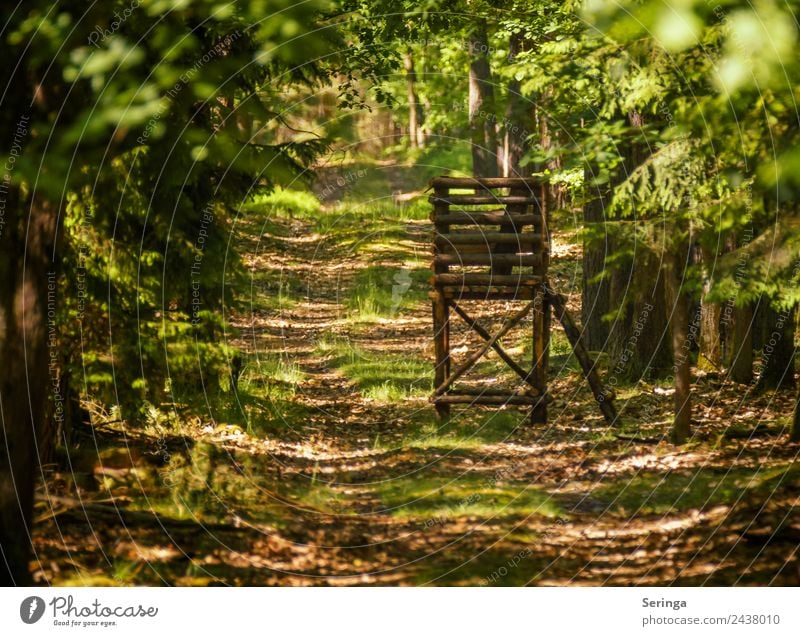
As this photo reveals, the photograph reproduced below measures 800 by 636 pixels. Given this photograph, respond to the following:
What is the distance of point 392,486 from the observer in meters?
7.41

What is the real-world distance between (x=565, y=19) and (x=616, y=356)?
409 centimetres

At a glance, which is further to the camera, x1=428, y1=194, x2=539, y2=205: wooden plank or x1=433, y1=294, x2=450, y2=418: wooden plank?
x1=433, y1=294, x2=450, y2=418: wooden plank

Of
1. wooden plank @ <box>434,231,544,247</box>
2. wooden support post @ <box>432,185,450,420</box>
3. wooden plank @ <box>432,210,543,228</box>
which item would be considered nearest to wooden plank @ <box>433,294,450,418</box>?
wooden support post @ <box>432,185,450,420</box>

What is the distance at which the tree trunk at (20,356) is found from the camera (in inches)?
196

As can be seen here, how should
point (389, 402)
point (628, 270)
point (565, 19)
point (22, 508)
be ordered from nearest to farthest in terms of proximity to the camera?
point (22, 508) → point (565, 19) → point (389, 402) → point (628, 270)

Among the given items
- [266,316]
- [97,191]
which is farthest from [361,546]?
[266,316]

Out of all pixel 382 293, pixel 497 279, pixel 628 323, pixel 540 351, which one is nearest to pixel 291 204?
pixel 382 293

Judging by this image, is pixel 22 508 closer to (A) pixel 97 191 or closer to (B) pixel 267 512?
(B) pixel 267 512

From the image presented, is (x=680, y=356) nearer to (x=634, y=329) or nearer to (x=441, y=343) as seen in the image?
(x=634, y=329)

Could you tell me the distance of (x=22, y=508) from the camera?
5.18 m

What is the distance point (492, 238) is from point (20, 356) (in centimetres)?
553

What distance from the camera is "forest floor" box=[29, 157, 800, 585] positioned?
19.3 ft

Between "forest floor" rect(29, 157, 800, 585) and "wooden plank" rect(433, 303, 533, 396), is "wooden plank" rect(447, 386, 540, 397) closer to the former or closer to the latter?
"wooden plank" rect(433, 303, 533, 396)

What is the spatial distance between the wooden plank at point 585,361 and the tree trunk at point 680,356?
3.19ft
